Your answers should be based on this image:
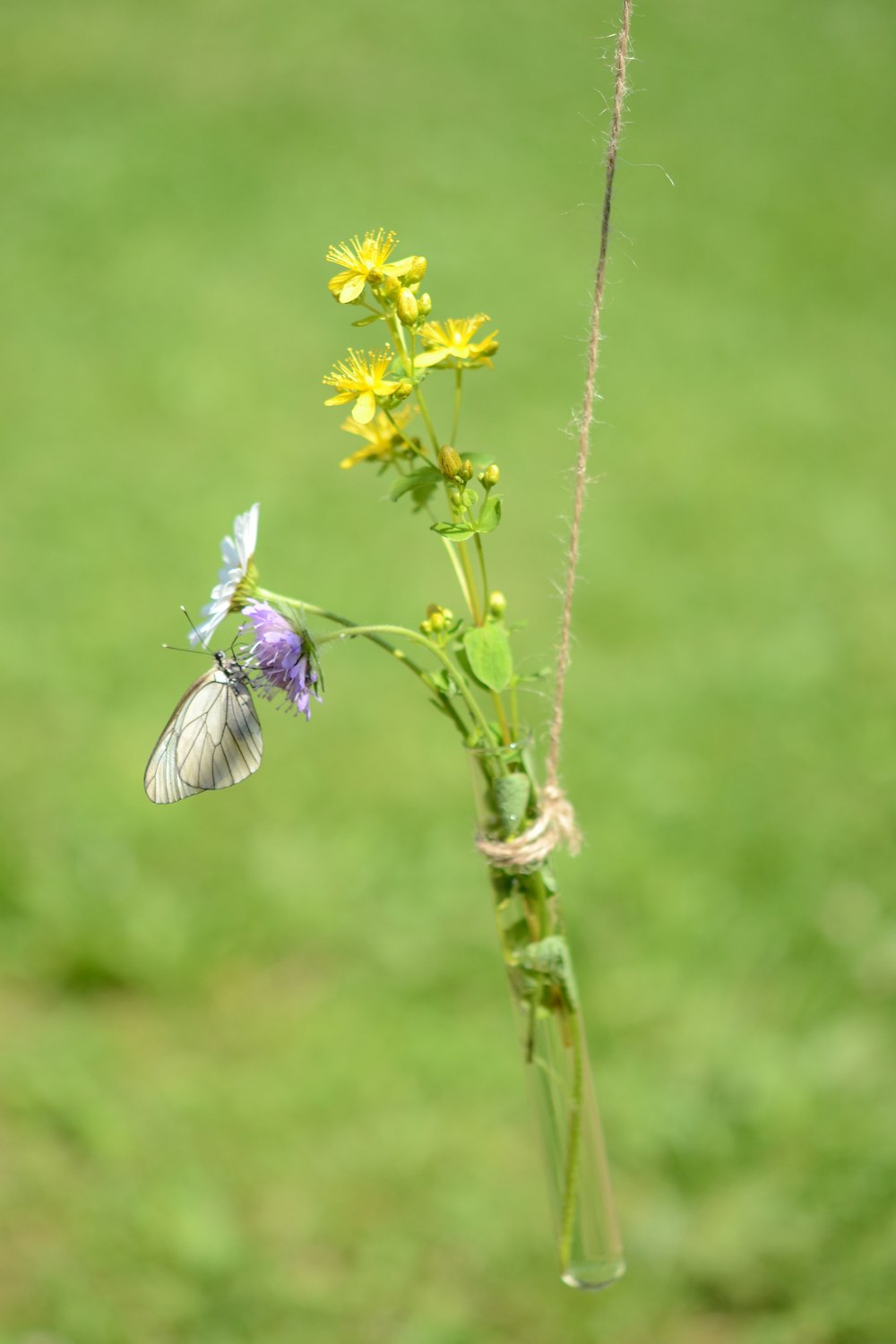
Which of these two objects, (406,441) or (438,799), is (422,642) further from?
(438,799)

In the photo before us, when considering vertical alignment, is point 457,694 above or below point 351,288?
below

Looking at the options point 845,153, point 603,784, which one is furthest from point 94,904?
point 845,153

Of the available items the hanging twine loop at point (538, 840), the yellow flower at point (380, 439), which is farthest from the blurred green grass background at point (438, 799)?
the hanging twine loop at point (538, 840)

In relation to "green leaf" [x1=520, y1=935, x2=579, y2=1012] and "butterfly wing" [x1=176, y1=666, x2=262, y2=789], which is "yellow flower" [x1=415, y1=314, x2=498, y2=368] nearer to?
"butterfly wing" [x1=176, y1=666, x2=262, y2=789]

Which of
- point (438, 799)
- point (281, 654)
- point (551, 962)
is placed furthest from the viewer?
point (438, 799)

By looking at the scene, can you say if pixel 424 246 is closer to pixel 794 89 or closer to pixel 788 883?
pixel 794 89

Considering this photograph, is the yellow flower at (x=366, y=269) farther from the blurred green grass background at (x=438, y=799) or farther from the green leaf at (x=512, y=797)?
the blurred green grass background at (x=438, y=799)

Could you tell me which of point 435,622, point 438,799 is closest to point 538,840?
point 435,622

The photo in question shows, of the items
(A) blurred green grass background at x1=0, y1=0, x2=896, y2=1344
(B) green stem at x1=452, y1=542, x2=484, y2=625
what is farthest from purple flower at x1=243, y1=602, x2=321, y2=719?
(A) blurred green grass background at x1=0, y1=0, x2=896, y2=1344
